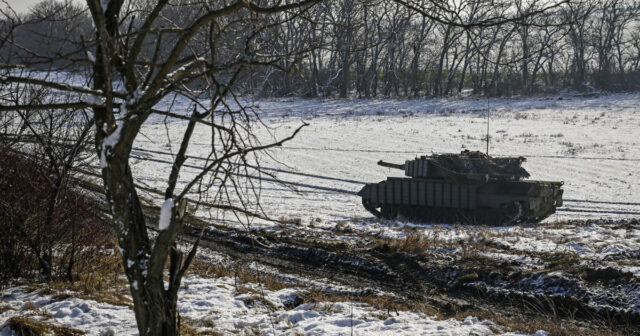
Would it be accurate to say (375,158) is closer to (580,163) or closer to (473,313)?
(580,163)

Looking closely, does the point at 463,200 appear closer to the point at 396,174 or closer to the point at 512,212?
the point at 512,212

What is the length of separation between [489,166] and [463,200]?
119cm

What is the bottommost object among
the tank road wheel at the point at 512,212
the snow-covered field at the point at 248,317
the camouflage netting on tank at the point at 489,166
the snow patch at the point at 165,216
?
the tank road wheel at the point at 512,212

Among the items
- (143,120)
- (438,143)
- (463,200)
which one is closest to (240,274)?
(143,120)

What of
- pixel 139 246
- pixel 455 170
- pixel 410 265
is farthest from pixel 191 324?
pixel 455 170

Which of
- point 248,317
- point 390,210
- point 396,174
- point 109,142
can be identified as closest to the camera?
point 109,142

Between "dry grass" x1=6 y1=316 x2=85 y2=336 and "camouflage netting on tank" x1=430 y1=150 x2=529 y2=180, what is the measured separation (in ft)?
46.4

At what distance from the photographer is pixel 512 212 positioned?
61.6ft

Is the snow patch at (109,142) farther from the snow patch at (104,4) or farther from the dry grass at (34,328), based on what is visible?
the dry grass at (34,328)

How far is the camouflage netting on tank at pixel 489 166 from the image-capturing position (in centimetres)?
1925

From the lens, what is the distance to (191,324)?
781cm

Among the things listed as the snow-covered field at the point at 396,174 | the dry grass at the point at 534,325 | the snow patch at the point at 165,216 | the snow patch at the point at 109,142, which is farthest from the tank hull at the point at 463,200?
the snow patch at the point at 109,142

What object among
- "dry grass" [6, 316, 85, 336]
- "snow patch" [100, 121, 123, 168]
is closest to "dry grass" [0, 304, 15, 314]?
"dry grass" [6, 316, 85, 336]

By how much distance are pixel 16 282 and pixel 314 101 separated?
40369 millimetres
